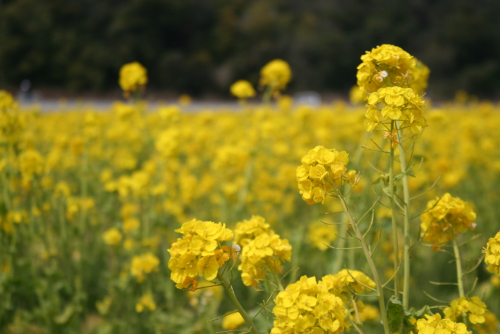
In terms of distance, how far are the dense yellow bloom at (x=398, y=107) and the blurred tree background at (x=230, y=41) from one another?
22644mm

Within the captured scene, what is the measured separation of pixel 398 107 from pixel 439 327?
57 cm

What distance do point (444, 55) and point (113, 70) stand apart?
18277 millimetres

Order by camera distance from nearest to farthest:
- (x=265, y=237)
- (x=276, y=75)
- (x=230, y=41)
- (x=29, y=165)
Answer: (x=265, y=237) → (x=29, y=165) → (x=276, y=75) → (x=230, y=41)

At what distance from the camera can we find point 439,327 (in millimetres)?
1128

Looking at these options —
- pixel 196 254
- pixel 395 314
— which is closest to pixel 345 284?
pixel 395 314

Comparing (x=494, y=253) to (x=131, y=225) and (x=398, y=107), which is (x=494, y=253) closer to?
(x=398, y=107)

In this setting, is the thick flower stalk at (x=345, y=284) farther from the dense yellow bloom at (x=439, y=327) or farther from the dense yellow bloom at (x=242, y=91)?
the dense yellow bloom at (x=242, y=91)

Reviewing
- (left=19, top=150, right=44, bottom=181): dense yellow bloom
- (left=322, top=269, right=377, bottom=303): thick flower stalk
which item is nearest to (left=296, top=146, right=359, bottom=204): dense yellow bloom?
(left=322, top=269, right=377, bottom=303): thick flower stalk

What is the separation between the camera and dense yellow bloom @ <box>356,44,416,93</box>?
129 cm

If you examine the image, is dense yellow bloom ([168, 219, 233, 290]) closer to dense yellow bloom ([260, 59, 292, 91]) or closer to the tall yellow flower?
the tall yellow flower

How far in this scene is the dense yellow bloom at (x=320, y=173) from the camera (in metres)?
1.18

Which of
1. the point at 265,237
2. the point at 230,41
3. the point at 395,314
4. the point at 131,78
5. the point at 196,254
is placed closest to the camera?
the point at 196,254

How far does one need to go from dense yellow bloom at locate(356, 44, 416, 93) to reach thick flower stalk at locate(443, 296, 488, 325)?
2.18ft

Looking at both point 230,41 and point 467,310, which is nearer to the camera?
point 467,310
